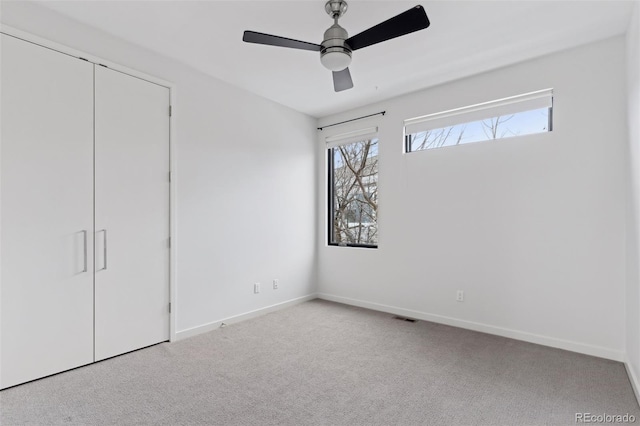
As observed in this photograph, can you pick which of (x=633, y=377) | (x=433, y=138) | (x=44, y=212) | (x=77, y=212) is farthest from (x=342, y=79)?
(x=633, y=377)

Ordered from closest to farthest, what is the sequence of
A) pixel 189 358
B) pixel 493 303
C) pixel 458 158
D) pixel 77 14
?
pixel 77 14
pixel 189 358
pixel 493 303
pixel 458 158

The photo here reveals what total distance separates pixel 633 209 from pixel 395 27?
7.01ft

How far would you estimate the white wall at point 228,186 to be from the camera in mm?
3084

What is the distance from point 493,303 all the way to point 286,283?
2.45 meters

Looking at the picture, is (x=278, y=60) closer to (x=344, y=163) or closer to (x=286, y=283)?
(x=344, y=163)

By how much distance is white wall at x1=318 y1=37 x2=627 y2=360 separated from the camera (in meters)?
2.85

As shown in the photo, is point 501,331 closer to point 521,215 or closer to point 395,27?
point 521,215

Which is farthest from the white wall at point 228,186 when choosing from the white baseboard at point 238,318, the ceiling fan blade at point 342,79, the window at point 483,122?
the window at point 483,122

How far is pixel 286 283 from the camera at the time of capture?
14.8 ft

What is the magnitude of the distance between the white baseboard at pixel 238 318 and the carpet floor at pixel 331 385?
14cm

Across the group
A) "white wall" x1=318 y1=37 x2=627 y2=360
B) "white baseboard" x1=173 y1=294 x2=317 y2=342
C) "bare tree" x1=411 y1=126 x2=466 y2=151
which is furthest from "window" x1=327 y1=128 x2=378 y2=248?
"white baseboard" x1=173 y1=294 x2=317 y2=342

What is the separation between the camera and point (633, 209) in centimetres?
243

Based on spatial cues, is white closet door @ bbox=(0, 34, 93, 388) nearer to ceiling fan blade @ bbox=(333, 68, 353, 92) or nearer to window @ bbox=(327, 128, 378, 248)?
ceiling fan blade @ bbox=(333, 68, 353, 92)

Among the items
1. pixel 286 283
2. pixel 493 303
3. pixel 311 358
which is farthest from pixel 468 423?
pixel 286 283
